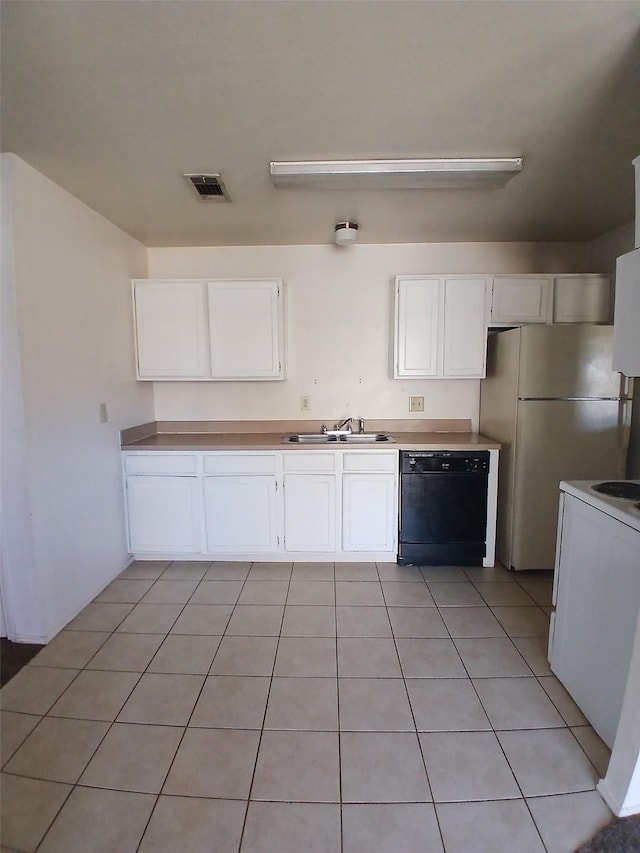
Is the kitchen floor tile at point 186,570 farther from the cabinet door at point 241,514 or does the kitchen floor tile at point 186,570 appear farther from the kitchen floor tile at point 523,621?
the kitchen floor tile at point 523,621

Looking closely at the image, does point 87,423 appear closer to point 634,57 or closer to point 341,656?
point 341,656

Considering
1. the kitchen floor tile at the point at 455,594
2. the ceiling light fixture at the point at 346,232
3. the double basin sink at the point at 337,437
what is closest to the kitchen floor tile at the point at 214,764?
the kitchen floor tile at the point at 455,594

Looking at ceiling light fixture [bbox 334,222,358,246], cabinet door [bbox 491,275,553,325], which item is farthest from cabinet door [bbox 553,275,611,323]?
ceiling light fixture [bbox 334,222,358,246]

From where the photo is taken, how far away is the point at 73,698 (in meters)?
1.69

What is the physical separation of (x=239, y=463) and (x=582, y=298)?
2.72 meters

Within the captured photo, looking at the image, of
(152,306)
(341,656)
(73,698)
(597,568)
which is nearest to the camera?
(597,568)

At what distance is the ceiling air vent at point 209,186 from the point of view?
204 centimetres

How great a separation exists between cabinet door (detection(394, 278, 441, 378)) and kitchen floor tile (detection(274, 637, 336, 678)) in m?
1.87

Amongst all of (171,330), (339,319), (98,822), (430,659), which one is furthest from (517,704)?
(171,330)

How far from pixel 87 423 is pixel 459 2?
2.51 meters

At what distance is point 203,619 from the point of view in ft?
7.29

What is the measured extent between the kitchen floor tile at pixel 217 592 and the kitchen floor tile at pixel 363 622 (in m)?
0.67

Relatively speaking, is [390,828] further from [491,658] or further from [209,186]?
[209,186]

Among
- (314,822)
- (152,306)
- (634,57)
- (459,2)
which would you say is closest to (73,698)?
(314,822)
